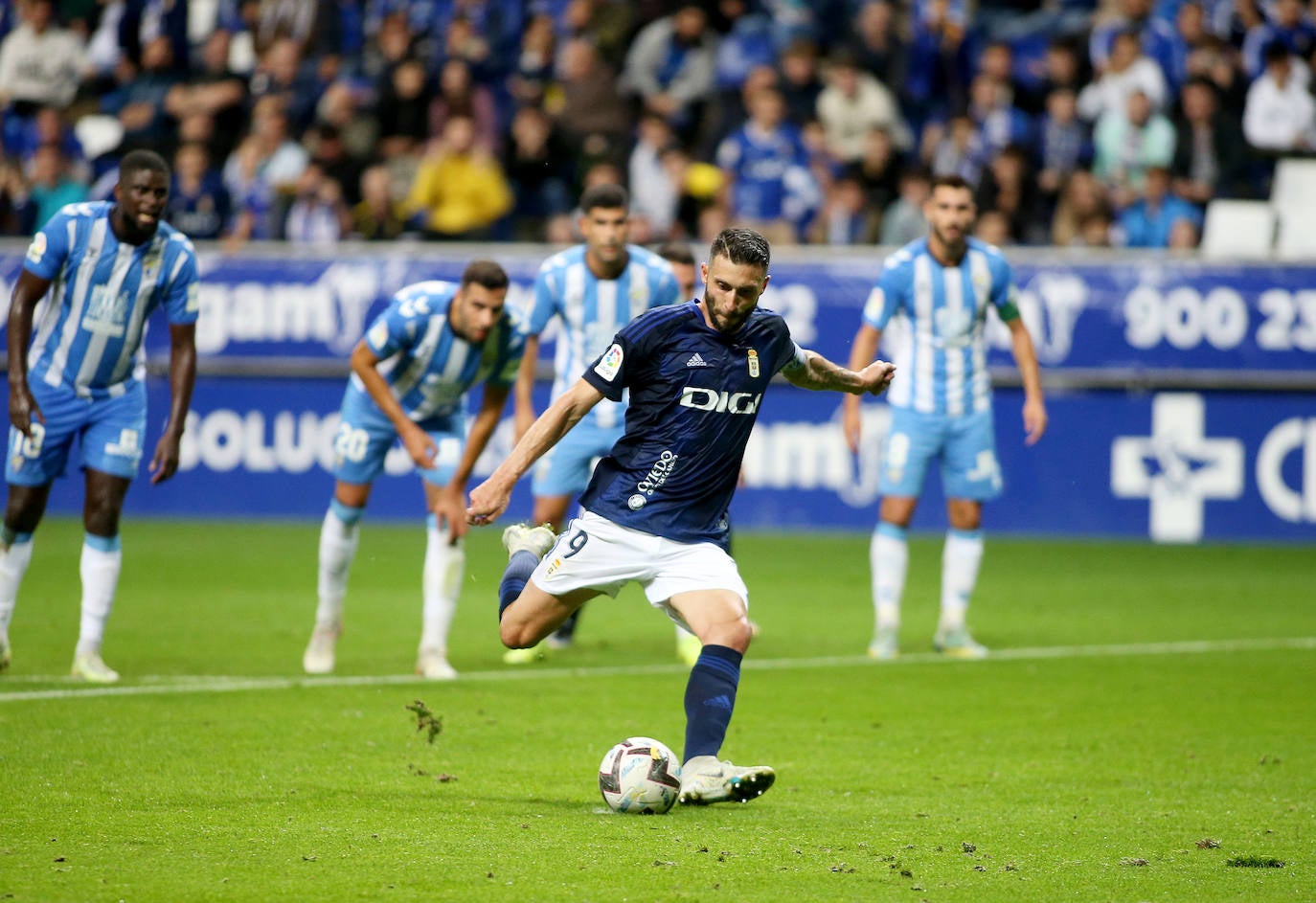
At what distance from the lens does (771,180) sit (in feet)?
53.7

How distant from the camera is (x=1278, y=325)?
14477 mm

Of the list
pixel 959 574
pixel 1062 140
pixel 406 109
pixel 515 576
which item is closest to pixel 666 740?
pixel 515 576

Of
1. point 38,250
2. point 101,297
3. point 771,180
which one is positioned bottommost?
point 101,297

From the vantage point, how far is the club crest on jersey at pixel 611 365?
5.92 metres

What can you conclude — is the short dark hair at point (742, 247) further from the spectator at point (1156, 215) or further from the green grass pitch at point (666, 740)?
the spectator at point (1156, 215)

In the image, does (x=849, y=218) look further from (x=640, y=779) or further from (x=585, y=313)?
(x=640, y=779)

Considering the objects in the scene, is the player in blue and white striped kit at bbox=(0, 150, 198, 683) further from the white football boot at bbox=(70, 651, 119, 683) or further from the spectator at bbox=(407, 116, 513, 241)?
the spectator at bbox=(407, 116, 513, 241)

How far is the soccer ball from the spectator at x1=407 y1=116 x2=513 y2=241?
37.4 feet

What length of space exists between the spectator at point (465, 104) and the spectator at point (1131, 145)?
5.75m

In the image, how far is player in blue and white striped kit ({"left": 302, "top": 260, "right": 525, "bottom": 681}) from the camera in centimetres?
852

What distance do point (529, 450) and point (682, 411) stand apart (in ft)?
2.02

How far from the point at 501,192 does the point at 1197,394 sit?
6.52 metres

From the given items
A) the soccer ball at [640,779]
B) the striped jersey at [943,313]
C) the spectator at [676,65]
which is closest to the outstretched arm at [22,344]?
the soccer ball at [640,779]

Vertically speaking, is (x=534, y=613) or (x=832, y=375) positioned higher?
(x=832, y=375)
